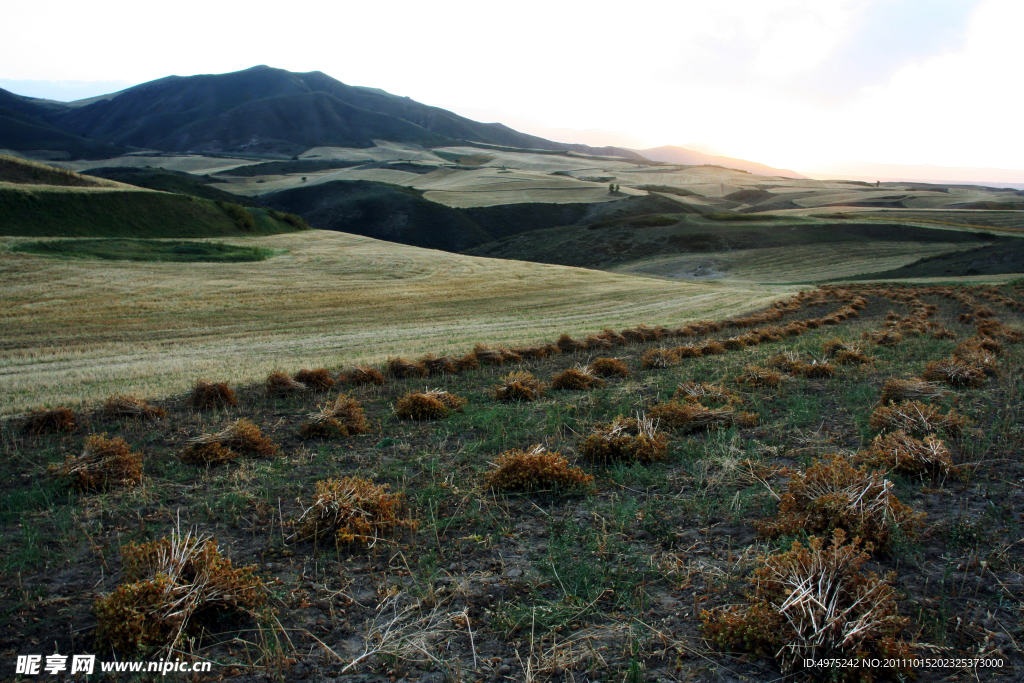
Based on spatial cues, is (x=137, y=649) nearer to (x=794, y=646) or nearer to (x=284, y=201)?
(x=794, y=646)

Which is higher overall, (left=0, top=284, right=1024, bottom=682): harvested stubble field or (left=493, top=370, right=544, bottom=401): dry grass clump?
(left=0, top=284, right=1024, bottom=682): harvested stubble field

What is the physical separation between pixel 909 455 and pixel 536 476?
4.29m

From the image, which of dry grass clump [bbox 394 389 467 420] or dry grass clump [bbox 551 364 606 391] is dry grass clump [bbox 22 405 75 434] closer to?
dry grass clump [bbox 394 389 467 420]

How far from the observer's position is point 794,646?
11.8 feet

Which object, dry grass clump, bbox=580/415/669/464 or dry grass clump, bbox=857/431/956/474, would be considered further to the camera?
dry grass clump, bbox=580/415/669/464

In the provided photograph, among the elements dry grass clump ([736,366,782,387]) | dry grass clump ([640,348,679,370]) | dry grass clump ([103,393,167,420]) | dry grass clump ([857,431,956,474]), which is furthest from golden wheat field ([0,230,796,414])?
dry grass clump ([857,431,956,474])

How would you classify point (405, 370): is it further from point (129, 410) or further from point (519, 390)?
point (129, 410)

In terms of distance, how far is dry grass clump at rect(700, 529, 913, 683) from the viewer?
3523 mm

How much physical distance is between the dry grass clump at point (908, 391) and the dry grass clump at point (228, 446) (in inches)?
390

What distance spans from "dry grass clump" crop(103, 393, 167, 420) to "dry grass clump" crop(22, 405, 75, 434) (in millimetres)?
576

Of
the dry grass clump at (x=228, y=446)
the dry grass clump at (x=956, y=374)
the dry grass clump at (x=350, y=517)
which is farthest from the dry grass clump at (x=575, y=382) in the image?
the dry grass clump at (x=350, y=517)

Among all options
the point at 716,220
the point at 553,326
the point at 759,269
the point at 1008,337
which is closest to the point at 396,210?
the point at 716,220

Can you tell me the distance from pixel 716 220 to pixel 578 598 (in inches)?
3620

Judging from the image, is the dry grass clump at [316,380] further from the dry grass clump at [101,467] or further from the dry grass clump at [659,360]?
the dry grass clump at [659,360]
